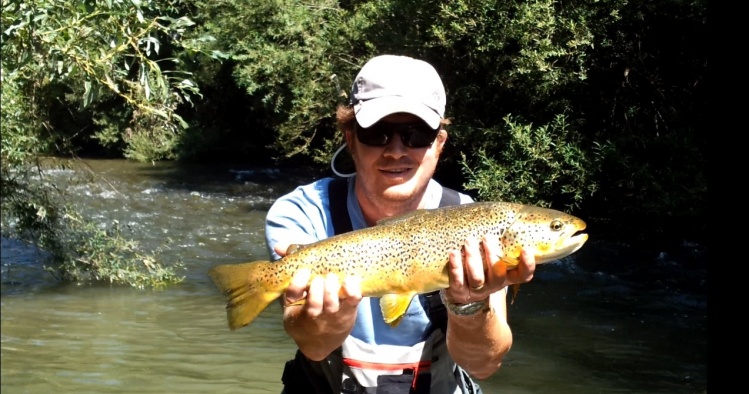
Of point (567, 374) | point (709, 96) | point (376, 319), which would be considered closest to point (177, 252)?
point (567, 374)

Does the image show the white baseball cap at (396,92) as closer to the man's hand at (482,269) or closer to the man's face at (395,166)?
the man's face at (395,166)

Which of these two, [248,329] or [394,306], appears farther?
[248,329]

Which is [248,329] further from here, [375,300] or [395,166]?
[395,166]

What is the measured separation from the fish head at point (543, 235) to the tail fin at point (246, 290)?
74 cm

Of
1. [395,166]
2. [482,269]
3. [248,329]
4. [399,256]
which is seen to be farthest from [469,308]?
[248,329]

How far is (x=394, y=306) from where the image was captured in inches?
118

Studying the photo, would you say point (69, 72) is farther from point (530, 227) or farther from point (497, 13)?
point (497, 13)

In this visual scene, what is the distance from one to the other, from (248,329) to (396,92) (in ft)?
19.9

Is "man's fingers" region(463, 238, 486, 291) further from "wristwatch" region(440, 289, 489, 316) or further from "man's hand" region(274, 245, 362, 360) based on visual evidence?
"man's hand" region(274, 245, 362, 360)

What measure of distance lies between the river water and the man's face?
417cm

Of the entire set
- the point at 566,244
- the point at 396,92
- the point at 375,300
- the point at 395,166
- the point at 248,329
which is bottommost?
the point at 248,329

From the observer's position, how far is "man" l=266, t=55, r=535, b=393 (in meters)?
3.11

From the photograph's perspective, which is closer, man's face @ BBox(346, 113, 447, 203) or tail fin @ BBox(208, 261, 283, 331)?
tail fin @ BBox(208, 261, 283, 331)

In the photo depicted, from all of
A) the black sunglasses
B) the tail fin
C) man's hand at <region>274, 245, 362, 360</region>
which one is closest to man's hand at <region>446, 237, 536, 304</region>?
man's hand at <region>274, 245, 362, 360</region>
